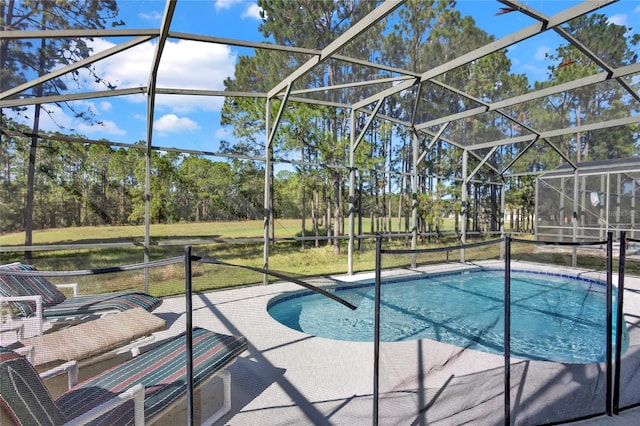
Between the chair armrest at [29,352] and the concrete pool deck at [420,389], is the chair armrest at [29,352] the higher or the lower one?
the higher one

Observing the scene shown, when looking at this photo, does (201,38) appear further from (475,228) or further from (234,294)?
(475,228)

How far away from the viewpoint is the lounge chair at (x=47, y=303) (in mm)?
3033

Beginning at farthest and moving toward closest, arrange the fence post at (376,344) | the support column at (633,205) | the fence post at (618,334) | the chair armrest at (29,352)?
1. the support column at (633,205)
2. the fence post at (618,334)
3. the chair armrest at (29,352)
4. the fence post at (376,344)

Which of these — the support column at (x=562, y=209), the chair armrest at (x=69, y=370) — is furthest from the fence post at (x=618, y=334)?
the support column at (x=562, y=209)

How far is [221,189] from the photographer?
10562 mm

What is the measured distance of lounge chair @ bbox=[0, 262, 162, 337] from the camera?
9.95 feet

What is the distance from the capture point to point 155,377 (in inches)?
81.0

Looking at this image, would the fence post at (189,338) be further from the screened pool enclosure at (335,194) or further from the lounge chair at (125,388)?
the lounge chair at (125,388)

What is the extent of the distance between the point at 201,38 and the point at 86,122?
5.43 m

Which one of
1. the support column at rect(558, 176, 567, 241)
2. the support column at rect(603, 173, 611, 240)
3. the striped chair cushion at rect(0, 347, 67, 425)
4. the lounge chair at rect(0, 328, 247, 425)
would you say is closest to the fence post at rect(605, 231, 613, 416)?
the lounge chair at rect(0, 328, 247, 425)

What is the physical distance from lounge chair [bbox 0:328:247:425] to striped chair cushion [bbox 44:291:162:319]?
115 cm

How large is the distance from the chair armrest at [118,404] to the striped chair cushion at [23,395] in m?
0.11

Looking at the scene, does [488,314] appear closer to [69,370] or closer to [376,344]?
[376,344]

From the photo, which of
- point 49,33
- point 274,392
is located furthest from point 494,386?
point 49,33
